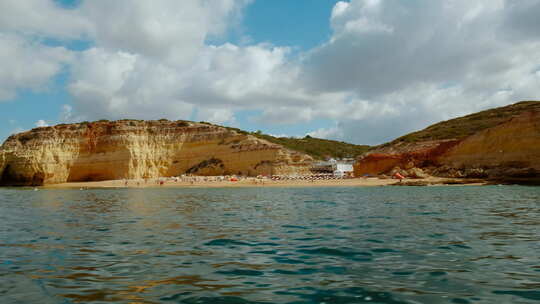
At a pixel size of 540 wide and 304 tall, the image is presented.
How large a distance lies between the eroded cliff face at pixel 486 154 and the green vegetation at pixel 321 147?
40.5m

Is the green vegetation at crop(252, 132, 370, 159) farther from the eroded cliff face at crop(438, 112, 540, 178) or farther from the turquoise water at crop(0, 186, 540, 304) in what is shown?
the turquoise water at crop(0, 186, 540, 304)

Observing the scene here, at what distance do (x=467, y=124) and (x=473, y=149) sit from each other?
1114 centimetres

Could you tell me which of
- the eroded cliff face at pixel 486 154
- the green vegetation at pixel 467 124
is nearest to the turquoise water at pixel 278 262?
the eroded cliff face at pixel 486 154

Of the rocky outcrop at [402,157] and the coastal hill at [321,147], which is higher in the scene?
the coastal hill at [321,147]

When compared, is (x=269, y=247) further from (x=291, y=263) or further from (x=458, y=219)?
(x=458, y=219)

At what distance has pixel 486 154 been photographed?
3759cm

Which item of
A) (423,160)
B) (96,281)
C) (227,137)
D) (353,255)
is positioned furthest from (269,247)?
(227,137)

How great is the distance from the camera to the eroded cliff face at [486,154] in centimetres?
3394

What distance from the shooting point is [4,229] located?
34.9 ft

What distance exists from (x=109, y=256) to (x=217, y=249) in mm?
1963

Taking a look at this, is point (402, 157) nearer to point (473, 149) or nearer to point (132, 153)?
point (473, 149)

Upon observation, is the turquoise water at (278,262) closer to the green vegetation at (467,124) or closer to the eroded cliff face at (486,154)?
the eroded cliff face at (486,154)

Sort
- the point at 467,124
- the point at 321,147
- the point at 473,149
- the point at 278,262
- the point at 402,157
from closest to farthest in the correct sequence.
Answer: the point at 278,262, the point at 473,149, the point at 402,157, the point at 467,124, the point at 321,147

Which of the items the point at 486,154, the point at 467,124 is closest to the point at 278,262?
the point at 486,154
